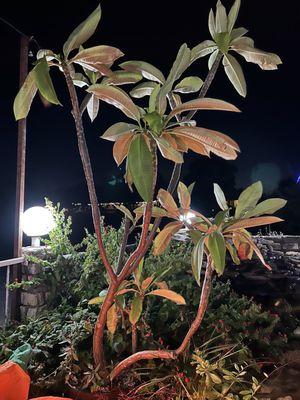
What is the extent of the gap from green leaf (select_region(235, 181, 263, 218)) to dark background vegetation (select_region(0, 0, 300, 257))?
3461mm

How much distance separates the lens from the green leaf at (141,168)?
5.34ft

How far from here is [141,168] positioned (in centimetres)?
164

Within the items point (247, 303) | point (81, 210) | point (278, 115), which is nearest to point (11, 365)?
point (247, 303)

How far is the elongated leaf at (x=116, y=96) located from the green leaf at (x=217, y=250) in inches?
25.6

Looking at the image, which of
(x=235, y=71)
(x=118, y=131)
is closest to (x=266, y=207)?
(x=235, y=71)

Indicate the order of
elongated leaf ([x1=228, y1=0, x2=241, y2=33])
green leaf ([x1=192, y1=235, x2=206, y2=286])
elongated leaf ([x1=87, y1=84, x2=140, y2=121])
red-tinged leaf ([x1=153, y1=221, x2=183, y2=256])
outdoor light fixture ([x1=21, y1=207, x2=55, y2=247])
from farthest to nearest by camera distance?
1. outdoor light fixture ([x1=21, y1=207, x2=55, y2=247])
2. red-tinged leaf ([x1=153, y1=221, x2=183, y2=256])
3. elongated leaf ([x1=228, y1=0, x2=241, y2=33])
4. green leaf ([x1=192, y1=235, x2=206, y2=286])
5. elongated leaf ([x1=87, y1=84, x2=140, y2=121])

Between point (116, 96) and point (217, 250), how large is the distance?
2.71 feet

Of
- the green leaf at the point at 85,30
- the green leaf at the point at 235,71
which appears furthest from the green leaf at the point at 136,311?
the green leaf at the point at 85,30

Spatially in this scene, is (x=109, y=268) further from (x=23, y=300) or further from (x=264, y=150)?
(x=264, y=150)

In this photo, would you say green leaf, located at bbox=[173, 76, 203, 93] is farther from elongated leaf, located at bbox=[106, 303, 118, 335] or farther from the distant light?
elongated leaf, located at bbox=[106, 303, 118, 335]

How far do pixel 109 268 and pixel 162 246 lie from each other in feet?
1.14

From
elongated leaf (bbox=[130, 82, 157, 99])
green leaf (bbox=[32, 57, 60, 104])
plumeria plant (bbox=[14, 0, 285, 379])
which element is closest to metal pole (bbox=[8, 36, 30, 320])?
plumeria plant (bbox=[14, 0, 285, 379])

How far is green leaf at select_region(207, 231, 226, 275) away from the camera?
1.81 metres

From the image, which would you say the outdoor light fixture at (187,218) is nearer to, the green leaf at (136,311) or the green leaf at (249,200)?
the green leaf at (249,200)
